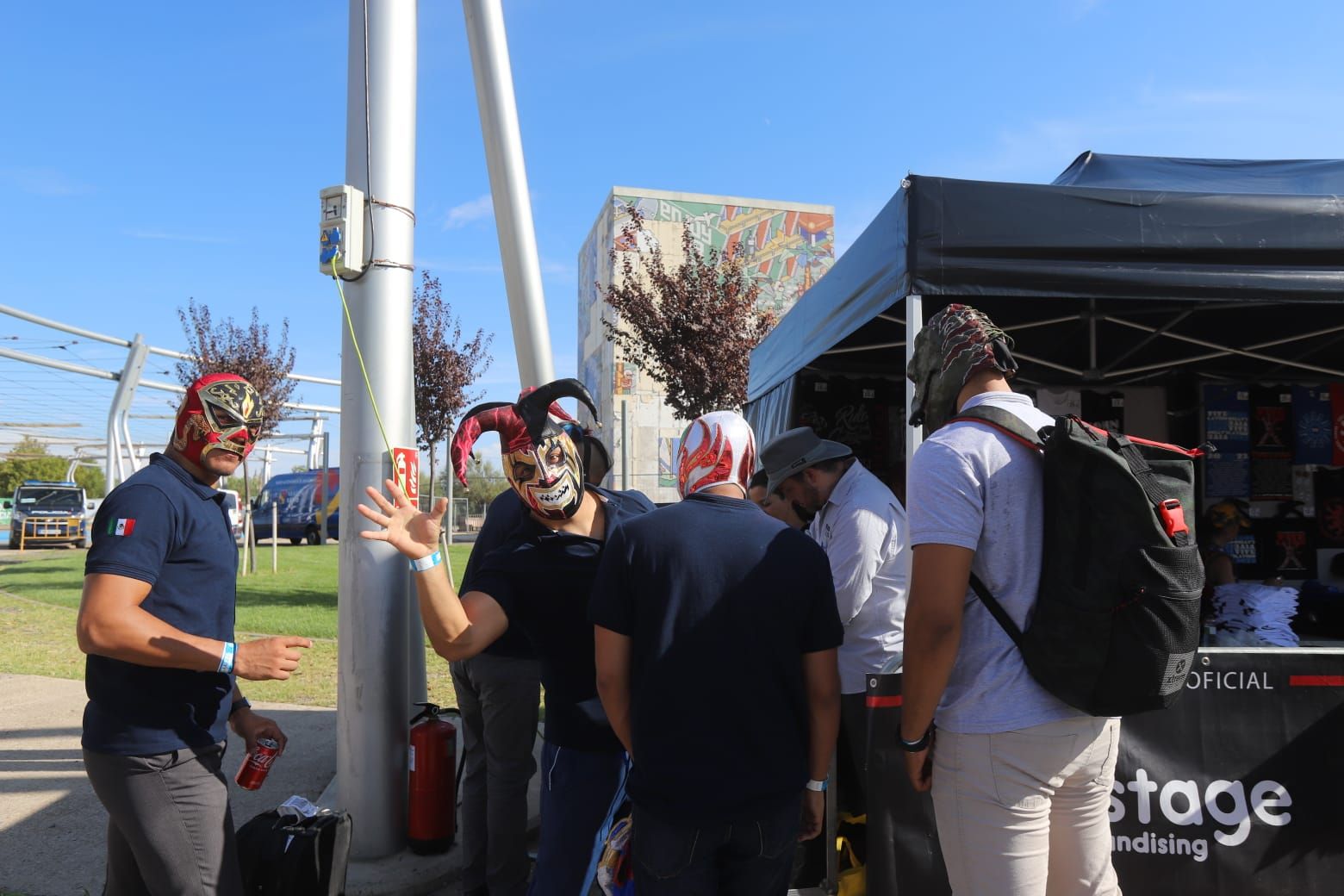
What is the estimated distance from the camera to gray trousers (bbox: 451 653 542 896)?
347cm

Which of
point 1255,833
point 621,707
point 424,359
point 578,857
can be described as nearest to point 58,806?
point 578,857

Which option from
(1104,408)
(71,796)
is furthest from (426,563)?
(1104,408)

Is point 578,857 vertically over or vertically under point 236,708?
under

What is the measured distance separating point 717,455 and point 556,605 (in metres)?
0.71

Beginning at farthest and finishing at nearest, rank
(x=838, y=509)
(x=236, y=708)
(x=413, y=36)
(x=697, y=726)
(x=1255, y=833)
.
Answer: (x=413, y=36), (x=838, y=509), (x=1255, y=833), (x=236, y=708), (x=697, y=726)

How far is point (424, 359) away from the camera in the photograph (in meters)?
19.2

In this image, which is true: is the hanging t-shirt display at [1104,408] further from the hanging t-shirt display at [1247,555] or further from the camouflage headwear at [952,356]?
the camouflage headwear at [952,356]

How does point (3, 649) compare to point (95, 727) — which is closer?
point (95, 727)

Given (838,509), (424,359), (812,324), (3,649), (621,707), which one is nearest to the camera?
(621,707)

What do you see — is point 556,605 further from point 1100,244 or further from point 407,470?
point 1100,244

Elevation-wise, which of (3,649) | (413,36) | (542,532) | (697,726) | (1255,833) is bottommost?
(3,649)

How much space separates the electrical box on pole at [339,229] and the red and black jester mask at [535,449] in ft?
5.43

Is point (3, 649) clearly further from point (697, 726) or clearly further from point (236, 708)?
point (697, 726)

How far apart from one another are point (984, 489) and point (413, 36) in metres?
3.67
